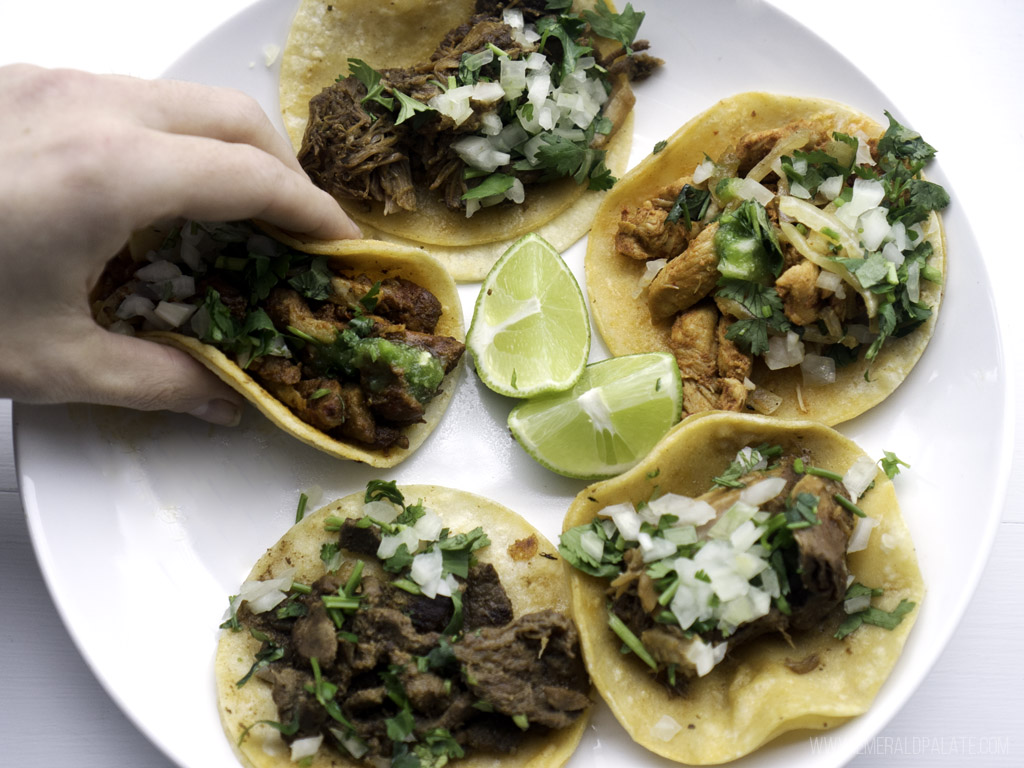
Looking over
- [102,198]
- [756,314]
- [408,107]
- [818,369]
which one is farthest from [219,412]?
[818,369]

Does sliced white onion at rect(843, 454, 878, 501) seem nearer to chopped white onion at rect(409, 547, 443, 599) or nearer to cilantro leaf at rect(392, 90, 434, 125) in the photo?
chopped white onion at rect(409, 547, 443, 599)

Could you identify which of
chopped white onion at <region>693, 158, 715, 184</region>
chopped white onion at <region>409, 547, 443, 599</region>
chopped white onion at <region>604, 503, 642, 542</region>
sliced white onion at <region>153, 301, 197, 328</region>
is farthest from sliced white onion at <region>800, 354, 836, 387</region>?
sliced white onion at <region>153, 301, 197, 328</region>

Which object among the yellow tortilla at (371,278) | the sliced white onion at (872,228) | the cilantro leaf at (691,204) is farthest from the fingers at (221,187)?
the sliced white onion at (872,228)

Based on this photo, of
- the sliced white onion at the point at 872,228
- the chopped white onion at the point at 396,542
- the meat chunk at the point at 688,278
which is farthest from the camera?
the meat chunk at the point at 688,278

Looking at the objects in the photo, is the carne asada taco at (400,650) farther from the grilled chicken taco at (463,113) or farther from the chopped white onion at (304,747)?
the grilled chicken taco at (463,113)

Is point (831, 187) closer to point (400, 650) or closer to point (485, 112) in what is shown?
point (485, 112)

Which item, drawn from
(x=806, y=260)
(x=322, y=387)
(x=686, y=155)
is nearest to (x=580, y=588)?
(x=322, y=387)
